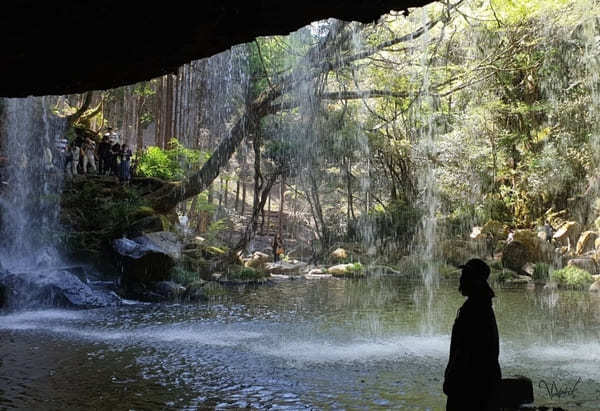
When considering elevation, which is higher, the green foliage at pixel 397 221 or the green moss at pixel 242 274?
the green foliage at pixel 397 221

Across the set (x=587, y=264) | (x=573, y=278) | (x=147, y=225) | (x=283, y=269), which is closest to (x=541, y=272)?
(x=587, y=264)

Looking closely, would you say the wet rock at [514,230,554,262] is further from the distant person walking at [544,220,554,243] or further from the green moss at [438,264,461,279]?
the green moss at [438,264,461,279]

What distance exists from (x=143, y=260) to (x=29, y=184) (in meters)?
7.08

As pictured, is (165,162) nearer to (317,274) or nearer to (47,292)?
(317,274)

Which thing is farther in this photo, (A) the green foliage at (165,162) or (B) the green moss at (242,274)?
(A) the green foliage at (165,162)

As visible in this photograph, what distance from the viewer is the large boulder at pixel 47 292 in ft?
47.5

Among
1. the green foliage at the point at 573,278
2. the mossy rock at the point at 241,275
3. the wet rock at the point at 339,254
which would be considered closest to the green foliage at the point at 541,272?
the green foliage at the point at 573,278

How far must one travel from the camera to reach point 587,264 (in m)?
23.2

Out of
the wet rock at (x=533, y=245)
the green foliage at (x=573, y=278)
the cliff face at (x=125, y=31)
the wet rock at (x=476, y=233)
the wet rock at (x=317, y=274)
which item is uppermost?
the cliff face at (x=125, y=31)

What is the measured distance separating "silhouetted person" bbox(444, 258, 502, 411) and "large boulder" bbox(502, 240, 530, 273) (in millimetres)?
22753

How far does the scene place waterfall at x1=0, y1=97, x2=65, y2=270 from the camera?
731 inches

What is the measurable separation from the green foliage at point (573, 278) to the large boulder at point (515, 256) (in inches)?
114

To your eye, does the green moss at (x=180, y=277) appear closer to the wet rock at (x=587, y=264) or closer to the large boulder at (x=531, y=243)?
the large boulder at (x=531, y=243)

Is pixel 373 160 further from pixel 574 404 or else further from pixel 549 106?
pixel 574 404
